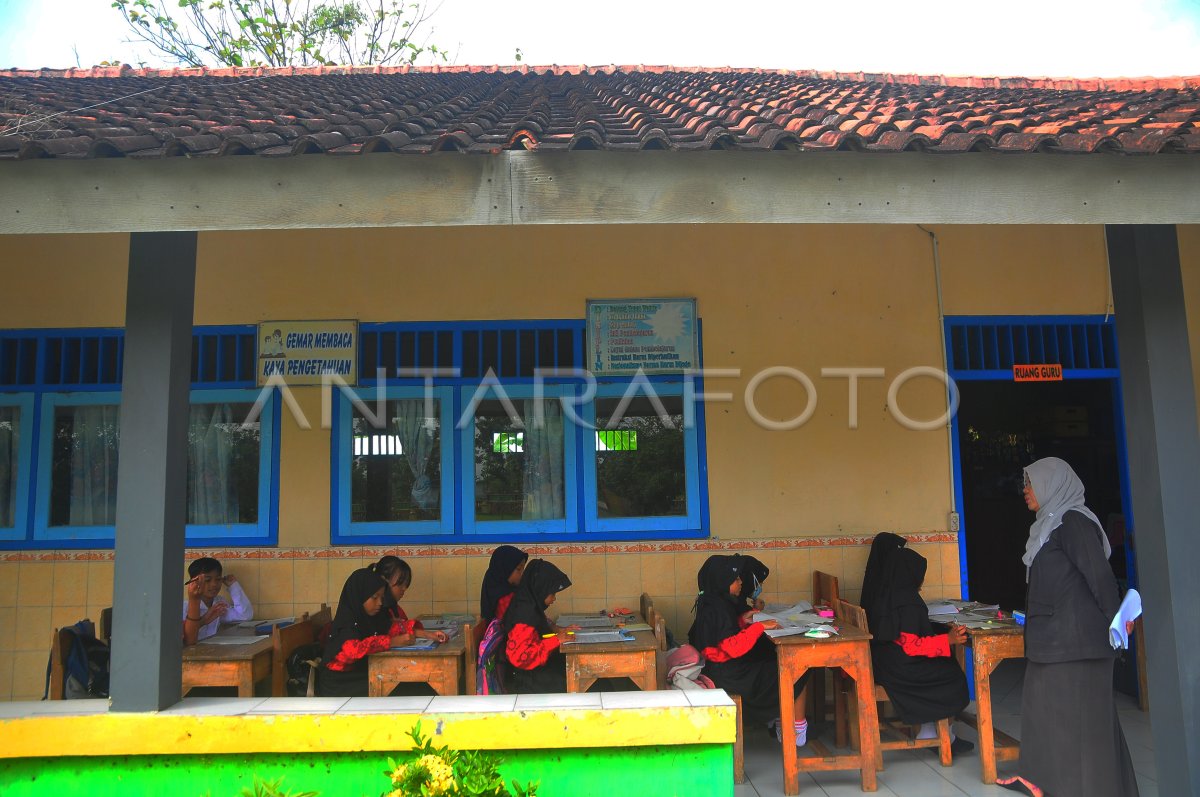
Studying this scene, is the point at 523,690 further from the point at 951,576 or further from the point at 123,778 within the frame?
the point at 951,576

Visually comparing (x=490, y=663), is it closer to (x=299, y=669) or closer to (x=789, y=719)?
(x=299, y=669)

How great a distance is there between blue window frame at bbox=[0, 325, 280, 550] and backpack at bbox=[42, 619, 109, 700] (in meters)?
1.33

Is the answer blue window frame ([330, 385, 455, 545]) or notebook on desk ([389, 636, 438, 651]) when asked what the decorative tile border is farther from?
notebook on desk ([389, 636, 438, 651])

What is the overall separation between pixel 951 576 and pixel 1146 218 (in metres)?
3.47

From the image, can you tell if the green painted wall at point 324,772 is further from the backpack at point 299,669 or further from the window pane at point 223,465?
the window pane at point 223,465

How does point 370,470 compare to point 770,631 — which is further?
point 370,470

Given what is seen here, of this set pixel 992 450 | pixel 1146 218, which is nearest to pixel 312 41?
pixel 992 450

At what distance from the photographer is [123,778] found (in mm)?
3258

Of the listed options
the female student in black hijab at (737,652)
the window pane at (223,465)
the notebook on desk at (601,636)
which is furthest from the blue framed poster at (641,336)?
the window pane at (223,465)

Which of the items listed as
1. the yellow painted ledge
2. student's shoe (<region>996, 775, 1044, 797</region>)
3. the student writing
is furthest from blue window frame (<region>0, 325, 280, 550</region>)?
student's shoe (<region>996, 775, 1044, 797</region>)

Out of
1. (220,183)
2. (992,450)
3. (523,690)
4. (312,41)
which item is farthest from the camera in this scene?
(312,41)

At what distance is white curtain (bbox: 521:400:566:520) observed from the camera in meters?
6.17

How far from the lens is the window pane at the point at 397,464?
6129 millimetres

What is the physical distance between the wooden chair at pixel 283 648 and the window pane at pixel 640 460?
2.13m
